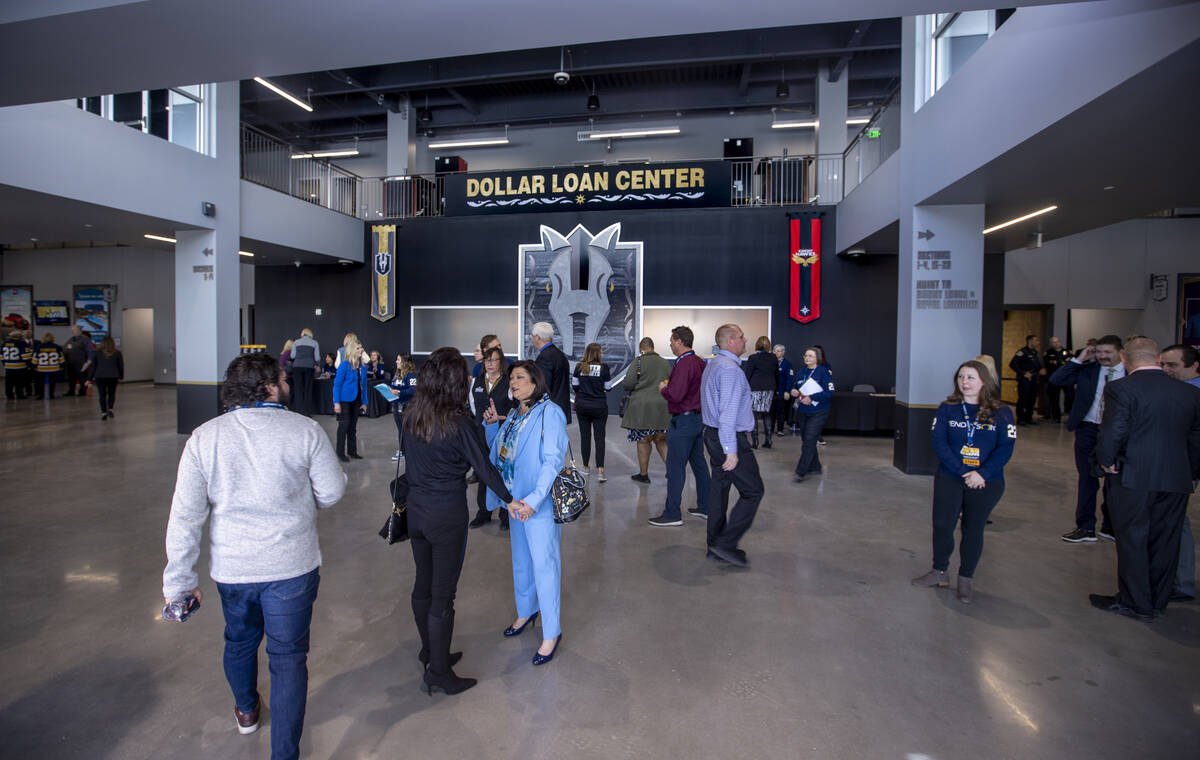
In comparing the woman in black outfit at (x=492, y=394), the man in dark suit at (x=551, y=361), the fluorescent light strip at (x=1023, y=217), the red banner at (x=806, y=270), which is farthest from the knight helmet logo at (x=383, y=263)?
the fluorescent light strip at (x=1023, y=217)

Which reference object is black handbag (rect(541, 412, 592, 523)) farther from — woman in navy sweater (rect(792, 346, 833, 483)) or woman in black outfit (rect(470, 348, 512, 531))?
woman in navy sweater (rect(792, 346, 833, 483))

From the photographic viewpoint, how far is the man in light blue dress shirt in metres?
4.05

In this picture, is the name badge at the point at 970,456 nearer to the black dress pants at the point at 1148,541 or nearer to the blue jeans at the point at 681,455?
the black dress pants at the point at 1148,541

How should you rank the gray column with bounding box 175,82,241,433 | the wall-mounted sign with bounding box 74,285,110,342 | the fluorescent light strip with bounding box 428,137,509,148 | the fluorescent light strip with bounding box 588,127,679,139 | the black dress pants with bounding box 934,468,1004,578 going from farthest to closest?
the wall-mounted sign with bounding box 74,285,110,342 < the fluorescent light strip with bounding box 428,137,509,148 < the fluorescent light strip with bounding box 588,127,679,139 < the gray column with bounding box 175,82,241,433 < the black dress pants with bounding box 934,468,1004,578

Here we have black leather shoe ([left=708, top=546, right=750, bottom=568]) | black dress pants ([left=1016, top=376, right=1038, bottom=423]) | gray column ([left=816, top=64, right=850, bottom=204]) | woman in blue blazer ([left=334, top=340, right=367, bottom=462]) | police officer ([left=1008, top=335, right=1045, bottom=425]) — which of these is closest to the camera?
black leather shoe ([left=708, top=546, right=750, bottom=568])

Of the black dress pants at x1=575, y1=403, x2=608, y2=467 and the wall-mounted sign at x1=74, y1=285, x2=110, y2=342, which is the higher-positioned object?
the wall-mounted sign at x1=74, y1=285, x2=110, y2=342

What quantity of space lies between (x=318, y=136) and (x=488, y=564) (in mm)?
18503

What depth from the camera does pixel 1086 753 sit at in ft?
7.52

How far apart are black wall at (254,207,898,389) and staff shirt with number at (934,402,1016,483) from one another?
838 cm

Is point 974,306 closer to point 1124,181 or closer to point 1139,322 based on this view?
point 1124,181

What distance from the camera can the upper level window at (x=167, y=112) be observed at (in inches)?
326

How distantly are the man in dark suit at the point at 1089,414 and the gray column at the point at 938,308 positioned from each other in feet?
7.02

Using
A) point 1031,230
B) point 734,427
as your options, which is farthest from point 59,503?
point 1031,230

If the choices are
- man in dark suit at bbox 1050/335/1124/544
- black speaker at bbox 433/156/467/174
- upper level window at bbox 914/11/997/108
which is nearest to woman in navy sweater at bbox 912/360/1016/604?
man in dark suit at bbox 1050/335/1124/544
